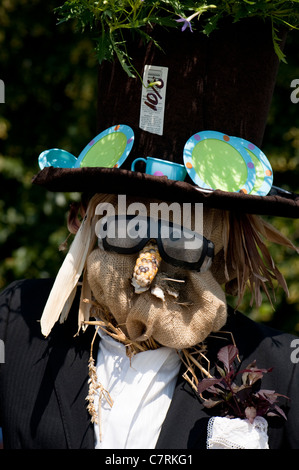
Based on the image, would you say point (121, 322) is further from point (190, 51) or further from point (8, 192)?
point (8, 192)

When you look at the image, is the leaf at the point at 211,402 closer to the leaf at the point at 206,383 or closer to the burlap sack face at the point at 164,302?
the leaf at the point at 206,383

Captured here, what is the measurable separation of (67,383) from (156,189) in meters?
0.74

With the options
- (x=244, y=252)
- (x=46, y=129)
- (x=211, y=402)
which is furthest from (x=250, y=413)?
(x=46, y=129)

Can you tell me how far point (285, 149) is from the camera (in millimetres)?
3641

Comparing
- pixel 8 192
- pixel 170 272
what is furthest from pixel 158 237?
pixel 8 192

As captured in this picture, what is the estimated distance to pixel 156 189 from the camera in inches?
74.4

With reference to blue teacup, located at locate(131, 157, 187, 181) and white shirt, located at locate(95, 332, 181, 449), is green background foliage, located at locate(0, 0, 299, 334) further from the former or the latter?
blue teacup, located at locate(131, 157, 187, 181)

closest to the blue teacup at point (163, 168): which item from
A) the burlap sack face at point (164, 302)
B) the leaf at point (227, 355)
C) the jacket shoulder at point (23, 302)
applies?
the burlap sack face at point (164, 302)

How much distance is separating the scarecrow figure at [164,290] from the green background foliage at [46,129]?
1483 millimetres

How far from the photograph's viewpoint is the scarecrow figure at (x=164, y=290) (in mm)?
1928

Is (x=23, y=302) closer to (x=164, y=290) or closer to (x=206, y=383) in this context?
(x=164, y=290)

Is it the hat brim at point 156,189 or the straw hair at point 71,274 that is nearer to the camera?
the hat brim at point 156,189

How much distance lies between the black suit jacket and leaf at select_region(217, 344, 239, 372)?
16 centimetres

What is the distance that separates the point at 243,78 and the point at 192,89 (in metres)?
0.17
